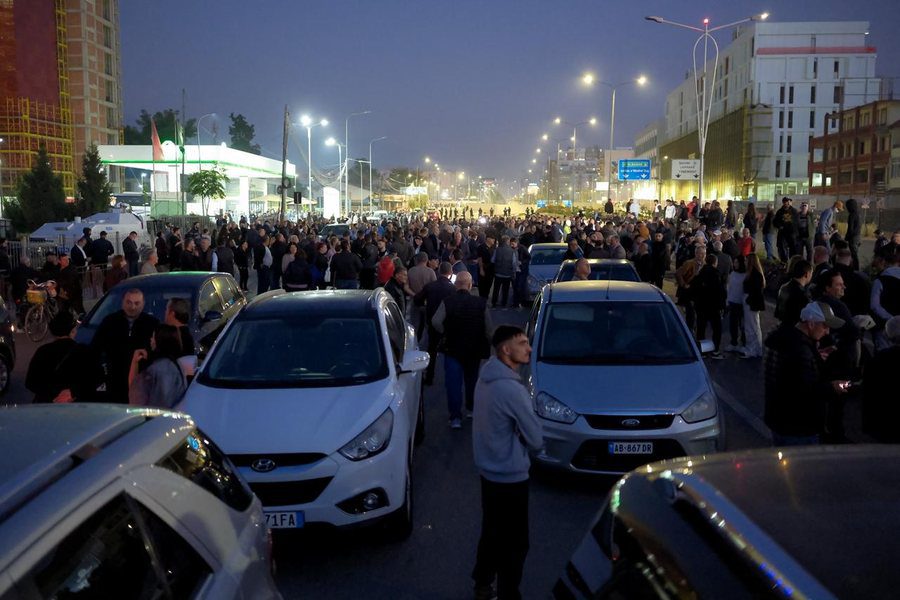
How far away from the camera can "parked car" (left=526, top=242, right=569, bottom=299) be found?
21841 millimetres

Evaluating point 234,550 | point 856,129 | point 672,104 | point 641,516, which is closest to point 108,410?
point 234,550

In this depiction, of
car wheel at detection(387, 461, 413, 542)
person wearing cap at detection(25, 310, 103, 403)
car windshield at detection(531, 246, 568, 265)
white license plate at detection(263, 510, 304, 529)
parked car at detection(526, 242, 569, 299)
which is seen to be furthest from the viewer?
car windshield at detection(531, 246, 568, 265)

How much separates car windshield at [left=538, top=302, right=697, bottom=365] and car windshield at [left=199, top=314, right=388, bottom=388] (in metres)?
1.81

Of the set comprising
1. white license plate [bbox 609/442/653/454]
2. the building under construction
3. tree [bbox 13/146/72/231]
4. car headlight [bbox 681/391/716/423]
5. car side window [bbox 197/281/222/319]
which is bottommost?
white license plate [bbox 609/442/653/454]

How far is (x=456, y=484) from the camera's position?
7797 millimetres

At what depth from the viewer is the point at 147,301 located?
37.8ft

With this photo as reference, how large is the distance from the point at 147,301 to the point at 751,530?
10.3 metres

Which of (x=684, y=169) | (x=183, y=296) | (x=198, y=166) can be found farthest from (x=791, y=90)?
(x=183, y=296)

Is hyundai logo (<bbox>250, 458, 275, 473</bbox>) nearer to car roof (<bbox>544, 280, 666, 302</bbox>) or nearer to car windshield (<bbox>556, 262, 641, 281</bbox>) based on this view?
car roof (<bbox>544, 280, 666, 302</bbox>)

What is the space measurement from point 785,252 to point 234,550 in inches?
966

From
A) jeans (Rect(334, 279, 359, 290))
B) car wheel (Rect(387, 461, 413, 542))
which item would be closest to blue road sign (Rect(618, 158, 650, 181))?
jeans (Rect(334, 279, 359, 290))

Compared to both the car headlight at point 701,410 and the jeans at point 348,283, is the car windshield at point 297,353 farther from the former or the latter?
the jeans at point 348,283

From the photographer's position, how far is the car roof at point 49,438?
90.8 inches

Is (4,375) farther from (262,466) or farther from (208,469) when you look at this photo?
(208,469)
